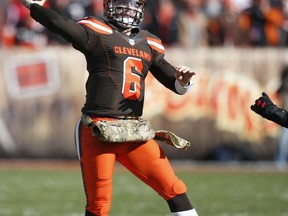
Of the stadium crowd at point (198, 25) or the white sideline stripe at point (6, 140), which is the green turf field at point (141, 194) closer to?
the white sideline stripe at point (6, 140)

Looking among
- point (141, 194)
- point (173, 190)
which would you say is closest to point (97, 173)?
point (173, 190)

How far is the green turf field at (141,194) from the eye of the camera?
733 cm

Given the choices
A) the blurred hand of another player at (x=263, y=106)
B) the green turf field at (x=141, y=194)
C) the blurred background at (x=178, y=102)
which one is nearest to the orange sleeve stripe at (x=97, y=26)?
the blurred hand of another player at (x=263, y=106)

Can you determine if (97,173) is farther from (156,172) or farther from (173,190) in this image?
(173,190)

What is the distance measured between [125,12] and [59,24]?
20.7 inches

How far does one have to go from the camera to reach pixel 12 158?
1240 cm

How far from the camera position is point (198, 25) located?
13508 millimetres

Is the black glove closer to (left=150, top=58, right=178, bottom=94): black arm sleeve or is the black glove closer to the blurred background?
(left=150, top=58, right=178, bottom=94): black arm sleeve

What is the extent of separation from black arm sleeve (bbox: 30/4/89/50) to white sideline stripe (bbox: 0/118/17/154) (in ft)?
25.6

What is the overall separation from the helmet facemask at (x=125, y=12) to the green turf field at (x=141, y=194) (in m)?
2.54

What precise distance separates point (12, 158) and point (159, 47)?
25.0 feet

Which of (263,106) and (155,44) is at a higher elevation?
(155,44)

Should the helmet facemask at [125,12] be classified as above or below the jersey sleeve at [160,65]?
above

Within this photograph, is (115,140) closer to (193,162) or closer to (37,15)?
(37,15)
